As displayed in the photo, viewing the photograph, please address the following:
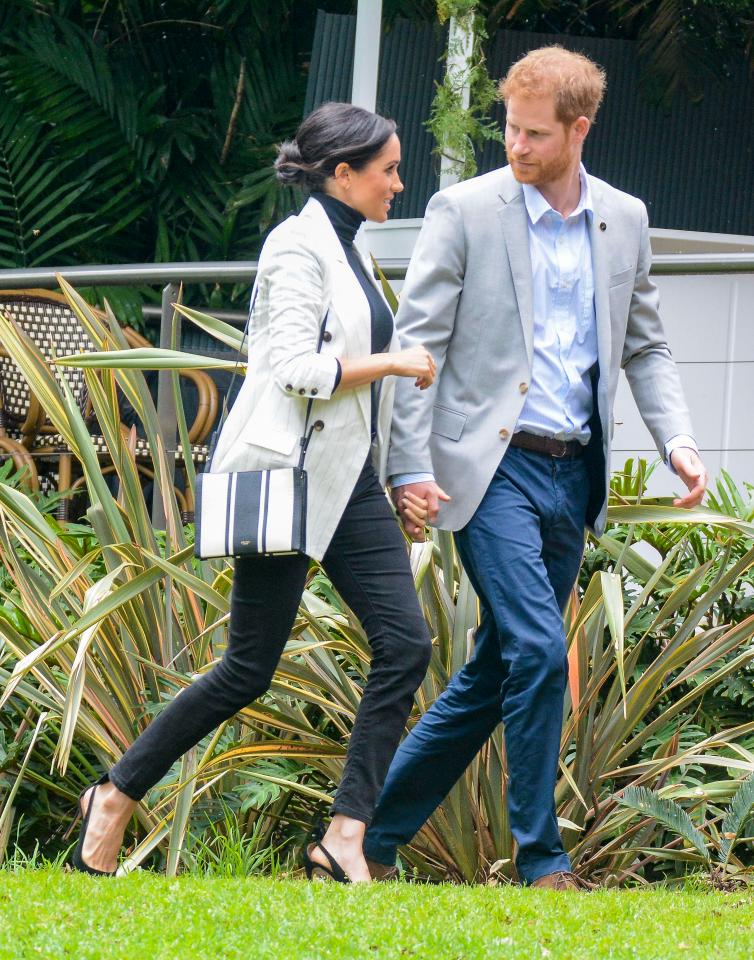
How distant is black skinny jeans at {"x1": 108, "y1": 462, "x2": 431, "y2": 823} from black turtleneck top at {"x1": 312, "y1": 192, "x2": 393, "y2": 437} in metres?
0.26

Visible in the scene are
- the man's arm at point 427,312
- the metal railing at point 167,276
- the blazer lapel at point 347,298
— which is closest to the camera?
the blazer lapel at point 347,298

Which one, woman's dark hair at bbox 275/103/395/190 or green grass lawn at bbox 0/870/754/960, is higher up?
woman's dark hair at bbox 275/103/395/190

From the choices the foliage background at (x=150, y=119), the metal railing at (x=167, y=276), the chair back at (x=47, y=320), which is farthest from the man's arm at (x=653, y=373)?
the foliage background at (x=150, y=119)

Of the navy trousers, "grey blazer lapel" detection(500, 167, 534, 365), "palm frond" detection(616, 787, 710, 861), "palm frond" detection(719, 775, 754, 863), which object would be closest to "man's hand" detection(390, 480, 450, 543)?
the navy trousers

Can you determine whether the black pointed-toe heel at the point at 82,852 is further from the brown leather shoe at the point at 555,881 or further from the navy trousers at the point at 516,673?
the brown leather shoe at the point at 555,881

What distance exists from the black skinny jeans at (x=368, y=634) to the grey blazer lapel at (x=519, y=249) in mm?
468

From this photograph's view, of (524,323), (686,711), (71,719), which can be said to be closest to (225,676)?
(71,719)

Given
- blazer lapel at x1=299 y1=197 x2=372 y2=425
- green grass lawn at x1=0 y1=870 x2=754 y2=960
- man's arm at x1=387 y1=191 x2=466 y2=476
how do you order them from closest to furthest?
green grass lawn at x1=0 y1=870 x2=754 y2=960 → blazer lapel at x1=299 y1=197 x2=372 y2=425 → man's arm at x1=387 y1=191 x2=466 y2=476

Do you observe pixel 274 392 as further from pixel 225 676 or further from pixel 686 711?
pixel 686 711

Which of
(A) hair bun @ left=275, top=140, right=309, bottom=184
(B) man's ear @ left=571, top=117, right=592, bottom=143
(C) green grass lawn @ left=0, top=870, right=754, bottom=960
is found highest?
(B) man's ear @ left=571, top=117, right=592, bottom=143

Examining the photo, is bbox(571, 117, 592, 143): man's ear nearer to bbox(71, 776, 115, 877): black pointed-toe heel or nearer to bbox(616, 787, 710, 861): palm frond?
bbox(616, 787, 710, 861): palm frond

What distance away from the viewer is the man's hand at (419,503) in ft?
10.8

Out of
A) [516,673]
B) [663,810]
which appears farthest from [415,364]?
[663,810]

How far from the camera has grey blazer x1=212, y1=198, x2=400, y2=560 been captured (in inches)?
124
